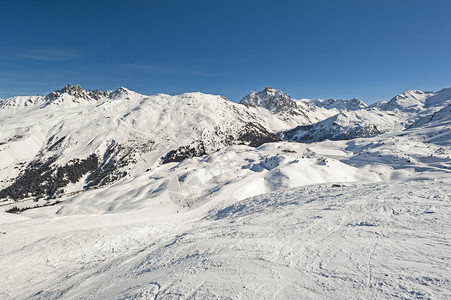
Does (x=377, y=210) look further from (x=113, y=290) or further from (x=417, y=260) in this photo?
(x=113, y=290)

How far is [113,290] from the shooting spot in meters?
8.77

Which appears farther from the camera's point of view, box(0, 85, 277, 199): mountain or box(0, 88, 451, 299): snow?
box(0, 85, 277, 199): mountain

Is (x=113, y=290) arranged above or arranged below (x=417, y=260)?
below

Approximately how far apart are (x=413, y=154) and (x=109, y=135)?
176416 mm

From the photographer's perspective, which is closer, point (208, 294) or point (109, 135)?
point (208, 294)

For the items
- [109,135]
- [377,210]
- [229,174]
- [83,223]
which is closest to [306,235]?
[377,210]

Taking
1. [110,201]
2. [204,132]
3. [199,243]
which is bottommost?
[110,201]

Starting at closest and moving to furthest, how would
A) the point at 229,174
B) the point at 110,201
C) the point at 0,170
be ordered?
1. the point at 110,201
2. the point at 229,174
3. the point at 0,170

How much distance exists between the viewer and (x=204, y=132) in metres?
179

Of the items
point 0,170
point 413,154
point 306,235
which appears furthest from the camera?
point 0,170

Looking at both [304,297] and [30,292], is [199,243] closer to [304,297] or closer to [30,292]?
[304,297]

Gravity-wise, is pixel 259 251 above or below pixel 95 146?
below

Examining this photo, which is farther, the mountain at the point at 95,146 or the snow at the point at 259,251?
the mountain at the point at 95,146

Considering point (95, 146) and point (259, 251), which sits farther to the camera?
point (95, 146)
